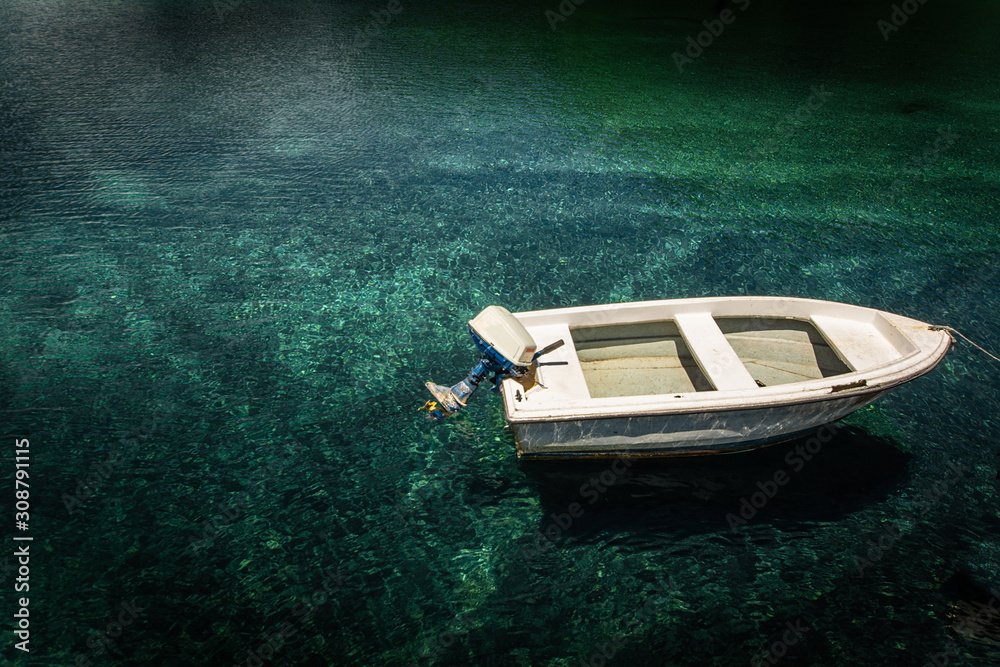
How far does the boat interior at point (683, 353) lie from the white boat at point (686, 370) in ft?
0.05

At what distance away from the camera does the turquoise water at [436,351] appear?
611cm

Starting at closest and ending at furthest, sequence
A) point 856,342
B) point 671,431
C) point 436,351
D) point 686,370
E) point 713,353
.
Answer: point 671,431, point 713,353, point 856,342, point 686,370, point 436,351

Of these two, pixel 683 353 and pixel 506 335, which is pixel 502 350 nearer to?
pixel 506 335

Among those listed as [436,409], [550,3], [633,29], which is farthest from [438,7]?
[436,409]

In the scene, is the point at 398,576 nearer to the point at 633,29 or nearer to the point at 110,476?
the point at 110,476

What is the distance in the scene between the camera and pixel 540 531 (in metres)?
6.87

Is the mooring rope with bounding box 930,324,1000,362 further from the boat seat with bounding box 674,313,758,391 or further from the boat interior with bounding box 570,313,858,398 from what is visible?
the boat seat with bounding box 674,313,758,391

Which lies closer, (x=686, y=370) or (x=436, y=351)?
(x=686, y=370)

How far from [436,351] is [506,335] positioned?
2995mm

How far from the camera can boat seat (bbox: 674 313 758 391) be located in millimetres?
7117

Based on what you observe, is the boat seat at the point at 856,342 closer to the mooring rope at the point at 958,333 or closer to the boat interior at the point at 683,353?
the boat interior at the point at 683,353

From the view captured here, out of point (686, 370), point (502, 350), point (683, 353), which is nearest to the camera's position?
point (502, 350)

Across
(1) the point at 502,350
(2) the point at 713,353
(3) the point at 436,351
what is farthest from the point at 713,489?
(3) the point at 436,351

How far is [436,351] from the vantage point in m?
9.48
